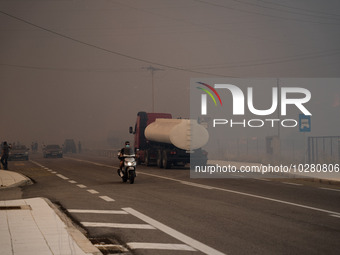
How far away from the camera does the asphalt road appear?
26.3ft

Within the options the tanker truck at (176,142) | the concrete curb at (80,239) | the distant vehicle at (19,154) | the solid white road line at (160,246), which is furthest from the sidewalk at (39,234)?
the distant vehicle at (19,154)

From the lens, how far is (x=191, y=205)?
13.0 meters

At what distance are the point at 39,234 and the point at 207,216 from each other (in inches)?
156

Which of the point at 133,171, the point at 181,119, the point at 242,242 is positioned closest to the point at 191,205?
the point at 242,242

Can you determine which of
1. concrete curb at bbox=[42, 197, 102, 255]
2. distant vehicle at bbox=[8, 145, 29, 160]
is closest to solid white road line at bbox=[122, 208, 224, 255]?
concrete curb at bbox=[42, 197, 102, 255]

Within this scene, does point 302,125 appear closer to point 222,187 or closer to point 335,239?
point 222,187

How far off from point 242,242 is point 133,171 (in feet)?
39.4

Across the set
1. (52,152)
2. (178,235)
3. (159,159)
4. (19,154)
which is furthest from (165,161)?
(52,152)

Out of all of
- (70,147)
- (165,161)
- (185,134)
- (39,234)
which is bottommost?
(39,234)

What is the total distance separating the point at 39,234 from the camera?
834 cm

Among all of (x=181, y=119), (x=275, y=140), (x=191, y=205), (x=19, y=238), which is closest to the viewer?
(x=19, y=238)

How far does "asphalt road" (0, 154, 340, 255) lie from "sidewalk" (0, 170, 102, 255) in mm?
547

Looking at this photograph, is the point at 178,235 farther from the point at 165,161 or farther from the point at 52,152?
the point at 52,152

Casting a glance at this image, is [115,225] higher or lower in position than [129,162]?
lower
